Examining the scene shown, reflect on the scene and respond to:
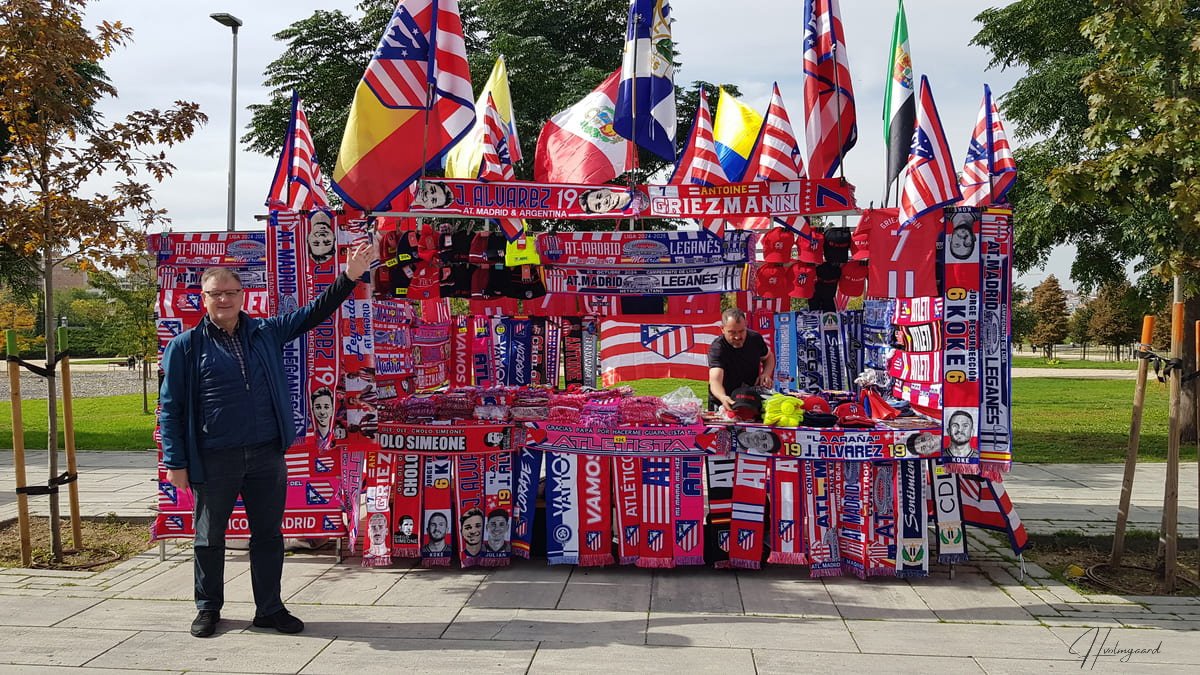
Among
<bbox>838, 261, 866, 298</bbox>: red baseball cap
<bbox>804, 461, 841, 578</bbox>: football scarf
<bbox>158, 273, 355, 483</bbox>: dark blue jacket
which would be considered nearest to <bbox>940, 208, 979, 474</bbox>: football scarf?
<bbox>804, 461, 841, 578</bbox>: football scarf

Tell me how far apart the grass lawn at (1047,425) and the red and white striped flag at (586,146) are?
7033 millimetres

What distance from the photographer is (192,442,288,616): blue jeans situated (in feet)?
14.8

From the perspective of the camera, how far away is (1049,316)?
56188 millimetres

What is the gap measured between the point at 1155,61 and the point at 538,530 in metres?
6.09

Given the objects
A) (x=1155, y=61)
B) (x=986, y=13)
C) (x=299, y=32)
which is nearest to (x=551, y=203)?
(x=1155, y=61)

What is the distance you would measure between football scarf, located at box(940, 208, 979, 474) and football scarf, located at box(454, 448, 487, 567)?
3.19 meters

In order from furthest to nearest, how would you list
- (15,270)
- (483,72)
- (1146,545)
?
(483,72) → (15,270) → (1146,545)

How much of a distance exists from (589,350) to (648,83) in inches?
115

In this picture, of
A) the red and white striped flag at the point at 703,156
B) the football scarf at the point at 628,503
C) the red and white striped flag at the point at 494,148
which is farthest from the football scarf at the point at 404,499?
the red and white striped flag at the point at 703,156

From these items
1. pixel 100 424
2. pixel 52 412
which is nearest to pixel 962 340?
pixel 52 412

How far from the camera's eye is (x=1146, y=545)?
658 centimetres

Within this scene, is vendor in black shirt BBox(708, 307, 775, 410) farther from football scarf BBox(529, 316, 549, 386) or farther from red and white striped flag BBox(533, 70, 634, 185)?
football scarf BBox(529, 316, 549, 386)

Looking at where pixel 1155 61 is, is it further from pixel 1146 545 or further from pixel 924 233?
pixel 1146 545

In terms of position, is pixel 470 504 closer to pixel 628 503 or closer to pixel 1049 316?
pixel 628 503
